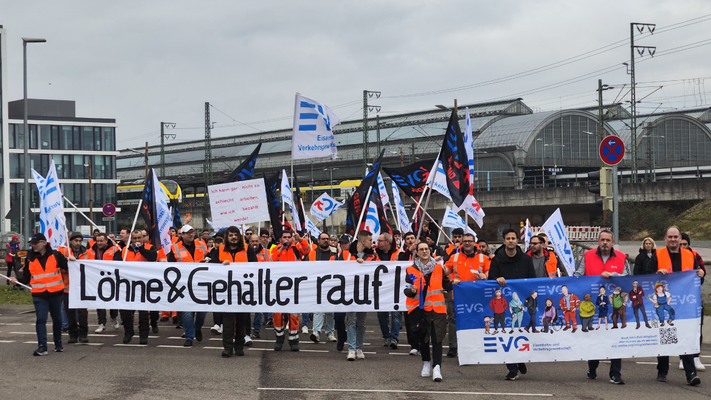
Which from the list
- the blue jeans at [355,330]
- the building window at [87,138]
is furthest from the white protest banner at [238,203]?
the building window at [87,138]

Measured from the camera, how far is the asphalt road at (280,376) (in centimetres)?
828

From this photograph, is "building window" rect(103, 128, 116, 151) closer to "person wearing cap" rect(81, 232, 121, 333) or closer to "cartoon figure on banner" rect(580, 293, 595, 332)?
"person wearing cap" rect(81, 232, 121, 333)

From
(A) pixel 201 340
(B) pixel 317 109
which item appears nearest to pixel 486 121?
(B) pixel 317 109

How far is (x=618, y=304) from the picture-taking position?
9383mm

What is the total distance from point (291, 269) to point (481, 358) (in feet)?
10.6

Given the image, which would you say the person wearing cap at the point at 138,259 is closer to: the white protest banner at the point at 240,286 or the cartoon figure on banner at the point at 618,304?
the white protest banner at the point at 240,286

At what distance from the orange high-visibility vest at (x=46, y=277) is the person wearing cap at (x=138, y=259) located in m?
1.28

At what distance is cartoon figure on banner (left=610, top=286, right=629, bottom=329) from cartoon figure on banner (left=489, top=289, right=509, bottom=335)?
1.22 metres

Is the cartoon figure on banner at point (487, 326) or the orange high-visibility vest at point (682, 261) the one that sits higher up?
the orange high-visibility vest at point (682, 261)

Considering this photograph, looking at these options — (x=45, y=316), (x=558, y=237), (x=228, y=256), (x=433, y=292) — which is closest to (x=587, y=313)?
(x=433, y=292)

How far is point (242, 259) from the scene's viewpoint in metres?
11.6

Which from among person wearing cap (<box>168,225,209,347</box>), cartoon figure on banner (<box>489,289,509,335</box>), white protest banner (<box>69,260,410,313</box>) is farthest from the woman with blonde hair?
person wearing cap (<box>168,225,209,347</box>)

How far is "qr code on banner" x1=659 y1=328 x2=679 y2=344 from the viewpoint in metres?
9.22

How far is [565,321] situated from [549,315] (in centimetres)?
19
